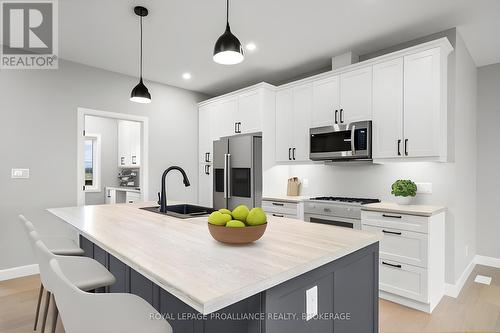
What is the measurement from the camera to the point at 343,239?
1432mm

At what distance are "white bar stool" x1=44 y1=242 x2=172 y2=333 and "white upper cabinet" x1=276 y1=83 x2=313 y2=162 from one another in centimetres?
310

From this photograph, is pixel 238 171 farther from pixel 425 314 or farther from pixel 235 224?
pixel 235 224

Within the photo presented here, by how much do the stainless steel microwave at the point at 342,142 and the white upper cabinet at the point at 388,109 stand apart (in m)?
0.10

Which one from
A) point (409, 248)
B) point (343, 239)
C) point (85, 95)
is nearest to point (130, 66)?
point (85, 95)

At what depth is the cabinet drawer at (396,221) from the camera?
101 inches

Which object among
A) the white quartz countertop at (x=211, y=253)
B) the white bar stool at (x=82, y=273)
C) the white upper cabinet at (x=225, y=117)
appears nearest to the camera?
the white quartz countertop at (x=211, y=253)

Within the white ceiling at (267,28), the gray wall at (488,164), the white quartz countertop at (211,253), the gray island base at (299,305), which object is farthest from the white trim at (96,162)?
the gray wall at (488,164)

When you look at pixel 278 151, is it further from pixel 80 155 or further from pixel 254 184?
pixel 80 155

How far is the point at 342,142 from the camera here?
133 inches

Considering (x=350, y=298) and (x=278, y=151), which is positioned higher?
(x=278, y=151)

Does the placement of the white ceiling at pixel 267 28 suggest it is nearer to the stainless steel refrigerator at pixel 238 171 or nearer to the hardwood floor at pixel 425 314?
the stainless steel refrigerator at pixel 238 171

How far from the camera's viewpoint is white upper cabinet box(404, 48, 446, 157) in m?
2.74

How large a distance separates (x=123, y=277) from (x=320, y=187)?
9.40 feet

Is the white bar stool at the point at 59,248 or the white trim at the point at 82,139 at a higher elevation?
the white trim at the point at 82,139
